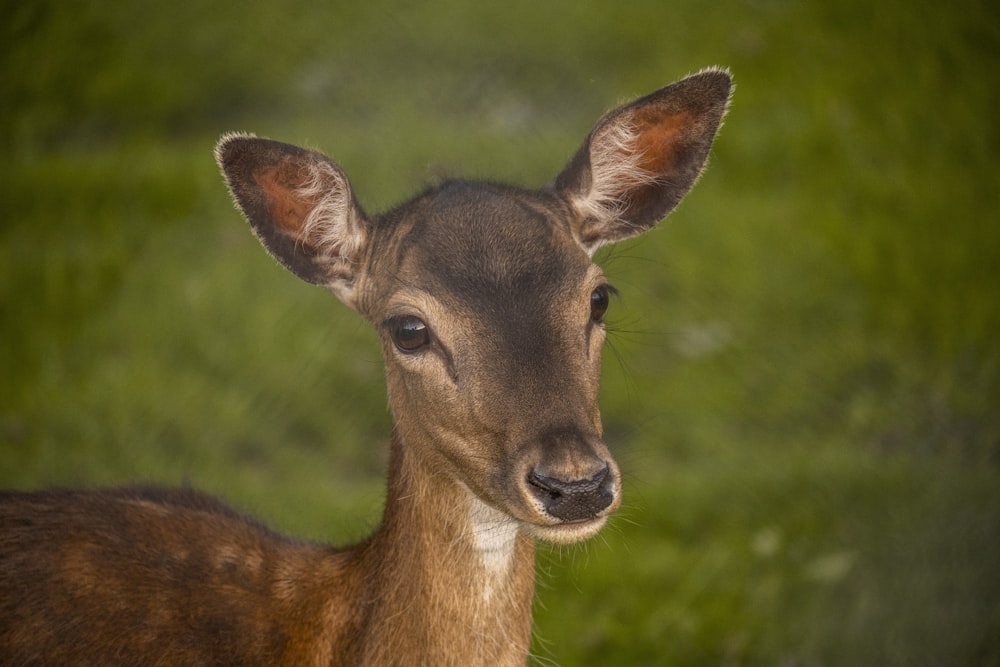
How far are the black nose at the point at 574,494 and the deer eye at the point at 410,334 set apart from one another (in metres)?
0.72

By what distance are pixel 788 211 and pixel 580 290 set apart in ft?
20.6

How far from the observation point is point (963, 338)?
8.71 meters

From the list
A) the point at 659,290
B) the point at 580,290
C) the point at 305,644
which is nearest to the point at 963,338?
the point at 659,290

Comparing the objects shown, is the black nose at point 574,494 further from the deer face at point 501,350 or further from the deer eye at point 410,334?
the deer eye at point 410,334

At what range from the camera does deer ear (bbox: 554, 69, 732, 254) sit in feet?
14.9

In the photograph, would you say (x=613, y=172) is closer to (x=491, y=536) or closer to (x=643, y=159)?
(x=643, y=159)

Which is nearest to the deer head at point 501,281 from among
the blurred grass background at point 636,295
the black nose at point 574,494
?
the black nose at point 574,494

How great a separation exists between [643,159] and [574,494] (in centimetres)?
168

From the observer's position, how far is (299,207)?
4531 millimetres

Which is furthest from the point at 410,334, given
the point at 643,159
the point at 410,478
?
the point at 643,159

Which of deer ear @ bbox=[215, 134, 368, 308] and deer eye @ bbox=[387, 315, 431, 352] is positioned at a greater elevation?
deer ear @ bbox=[215, 134, 368, 308]

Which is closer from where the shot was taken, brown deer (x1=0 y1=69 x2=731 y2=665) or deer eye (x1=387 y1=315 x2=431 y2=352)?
brown deer (x1=0 y1=69 x2=731 y2=665)

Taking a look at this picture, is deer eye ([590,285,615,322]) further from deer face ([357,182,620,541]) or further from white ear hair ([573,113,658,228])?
white ear hair ([573,113,658,228])

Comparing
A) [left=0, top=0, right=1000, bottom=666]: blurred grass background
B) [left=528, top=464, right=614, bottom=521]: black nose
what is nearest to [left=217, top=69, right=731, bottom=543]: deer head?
[left=528, top=464, right=614, bottom=521]: black nose
